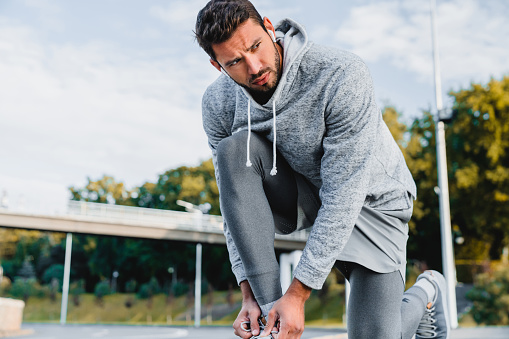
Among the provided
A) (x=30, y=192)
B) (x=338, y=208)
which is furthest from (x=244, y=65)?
(x=30, y=192)

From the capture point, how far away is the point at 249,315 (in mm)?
1738

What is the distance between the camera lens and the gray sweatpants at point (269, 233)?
68.7 inches

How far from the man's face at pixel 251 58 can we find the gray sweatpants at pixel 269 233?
0.65 ft

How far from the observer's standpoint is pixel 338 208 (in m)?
1.73

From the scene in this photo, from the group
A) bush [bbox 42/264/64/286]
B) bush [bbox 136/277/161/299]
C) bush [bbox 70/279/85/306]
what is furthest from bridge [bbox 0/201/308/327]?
bush [bbox 42/264/64/286]

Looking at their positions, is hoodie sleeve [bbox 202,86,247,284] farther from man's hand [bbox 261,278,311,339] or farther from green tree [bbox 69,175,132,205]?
green tree [bbox 69,175,132,205]

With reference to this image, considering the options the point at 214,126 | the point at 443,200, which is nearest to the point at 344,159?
the point at 214,126

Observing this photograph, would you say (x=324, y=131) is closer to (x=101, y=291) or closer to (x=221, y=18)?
(x=221, y=18)

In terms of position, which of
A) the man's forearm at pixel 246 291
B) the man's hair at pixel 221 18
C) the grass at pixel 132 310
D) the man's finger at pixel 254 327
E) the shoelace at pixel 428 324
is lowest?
the grass at pixel 132 310

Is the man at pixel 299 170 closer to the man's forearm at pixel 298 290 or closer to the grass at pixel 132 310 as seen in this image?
the man's forearm at pixel 298 290

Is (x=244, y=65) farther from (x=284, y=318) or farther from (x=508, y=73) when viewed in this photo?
(x=508, y=73)

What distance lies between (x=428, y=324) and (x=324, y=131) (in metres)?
1.24

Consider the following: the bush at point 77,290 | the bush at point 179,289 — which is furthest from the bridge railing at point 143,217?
the bush at point 77,290

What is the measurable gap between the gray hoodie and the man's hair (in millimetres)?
234
